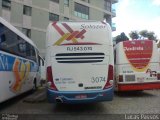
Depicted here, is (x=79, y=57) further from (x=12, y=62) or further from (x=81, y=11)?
(x=81, y=11)

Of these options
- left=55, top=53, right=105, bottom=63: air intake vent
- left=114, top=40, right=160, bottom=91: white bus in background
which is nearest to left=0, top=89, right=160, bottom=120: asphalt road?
left=55, top=53, right=105, bottom=63: air intake vent

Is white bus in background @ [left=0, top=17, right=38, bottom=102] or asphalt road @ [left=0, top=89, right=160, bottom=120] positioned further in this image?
white bus in background @ [left=0, top=17, right=38, bottom=102]

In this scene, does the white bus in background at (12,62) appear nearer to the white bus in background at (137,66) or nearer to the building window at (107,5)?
the white bus in background at (137,66)

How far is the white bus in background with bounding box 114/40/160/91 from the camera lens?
16411 mm

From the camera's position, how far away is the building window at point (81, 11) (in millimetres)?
45562

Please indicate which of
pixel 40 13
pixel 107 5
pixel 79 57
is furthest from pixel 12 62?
pixel 107 5

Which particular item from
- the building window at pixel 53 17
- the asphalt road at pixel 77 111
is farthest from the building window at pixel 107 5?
the asphalt road at pixel 77 111

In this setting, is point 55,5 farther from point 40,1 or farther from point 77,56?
point 77,56

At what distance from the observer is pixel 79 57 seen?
11164 mm

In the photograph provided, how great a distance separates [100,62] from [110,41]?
0.93 m

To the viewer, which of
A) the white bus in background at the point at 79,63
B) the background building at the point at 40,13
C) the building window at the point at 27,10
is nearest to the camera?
the white bus in background at the point at 79,63

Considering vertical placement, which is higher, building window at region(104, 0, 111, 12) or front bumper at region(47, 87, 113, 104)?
building window at region(104, 0, 111, 12)

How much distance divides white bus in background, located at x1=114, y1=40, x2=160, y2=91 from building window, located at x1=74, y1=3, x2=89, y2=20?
29481mm

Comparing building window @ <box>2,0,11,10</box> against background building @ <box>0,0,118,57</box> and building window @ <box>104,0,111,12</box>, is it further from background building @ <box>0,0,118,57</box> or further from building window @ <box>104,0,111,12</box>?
building window @ <box>104,0,111,12</box>
